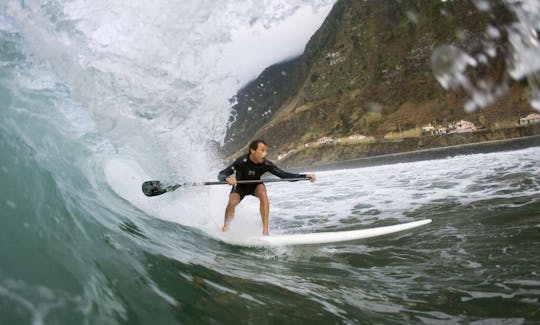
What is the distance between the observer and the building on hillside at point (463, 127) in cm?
9919

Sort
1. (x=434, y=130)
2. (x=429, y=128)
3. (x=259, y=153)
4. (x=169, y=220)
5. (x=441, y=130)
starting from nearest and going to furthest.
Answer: (x=259, y=153) < (x=169, y=220) < (x=441, y=130) < (x=434, y=130) < (x=429, y=128)

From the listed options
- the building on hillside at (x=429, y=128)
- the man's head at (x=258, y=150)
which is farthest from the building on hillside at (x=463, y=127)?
the man's head at (x=258, y=150)

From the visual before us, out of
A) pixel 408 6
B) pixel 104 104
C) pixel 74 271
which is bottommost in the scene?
→ pixel 74 271

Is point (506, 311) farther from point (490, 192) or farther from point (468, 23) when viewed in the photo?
point (468, 23)

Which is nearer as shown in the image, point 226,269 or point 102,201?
point 226,269

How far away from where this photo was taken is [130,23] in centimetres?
1015

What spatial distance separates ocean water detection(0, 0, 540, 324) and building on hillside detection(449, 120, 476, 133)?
98200 mm

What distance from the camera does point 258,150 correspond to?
21.6ft

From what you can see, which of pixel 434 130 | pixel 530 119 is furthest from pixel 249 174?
pixel 434 130

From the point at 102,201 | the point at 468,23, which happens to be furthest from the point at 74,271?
the point at 468,23

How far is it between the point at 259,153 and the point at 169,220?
2372mm

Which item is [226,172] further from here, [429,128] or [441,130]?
[429,128]

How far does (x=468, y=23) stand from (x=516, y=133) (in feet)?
183

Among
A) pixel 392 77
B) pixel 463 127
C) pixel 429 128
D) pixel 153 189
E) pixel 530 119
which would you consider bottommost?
pixel 153 189
